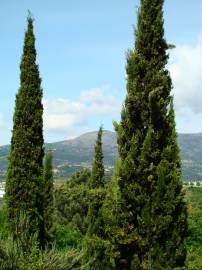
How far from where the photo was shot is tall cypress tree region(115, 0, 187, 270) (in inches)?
627

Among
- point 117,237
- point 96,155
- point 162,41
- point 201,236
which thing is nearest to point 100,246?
point 117,237

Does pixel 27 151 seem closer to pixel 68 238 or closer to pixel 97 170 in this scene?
pixel 68 238

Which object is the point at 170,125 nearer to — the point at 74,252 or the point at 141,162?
the point at 141,162

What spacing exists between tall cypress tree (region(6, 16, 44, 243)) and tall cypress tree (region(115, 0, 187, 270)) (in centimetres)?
644

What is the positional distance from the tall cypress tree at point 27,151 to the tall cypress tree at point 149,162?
21.1 feet

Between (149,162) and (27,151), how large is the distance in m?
7.72

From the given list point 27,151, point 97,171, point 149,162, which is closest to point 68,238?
point 27,151

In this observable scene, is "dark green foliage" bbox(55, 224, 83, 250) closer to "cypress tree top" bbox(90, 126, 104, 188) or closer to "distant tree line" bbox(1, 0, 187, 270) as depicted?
"distant tree line" bbox(1, 0, 187, 270)

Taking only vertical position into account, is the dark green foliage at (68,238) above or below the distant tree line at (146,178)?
below

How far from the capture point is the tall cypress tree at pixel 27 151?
72.0 ft

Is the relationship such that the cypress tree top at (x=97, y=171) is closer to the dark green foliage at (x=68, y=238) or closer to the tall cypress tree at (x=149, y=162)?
the dark green foliage at (x=68, y=238)

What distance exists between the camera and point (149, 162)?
655 inches

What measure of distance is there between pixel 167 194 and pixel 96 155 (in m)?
27.1

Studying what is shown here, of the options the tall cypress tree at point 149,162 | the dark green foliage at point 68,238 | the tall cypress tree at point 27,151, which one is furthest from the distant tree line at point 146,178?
the dark green foliage at point 68,238
